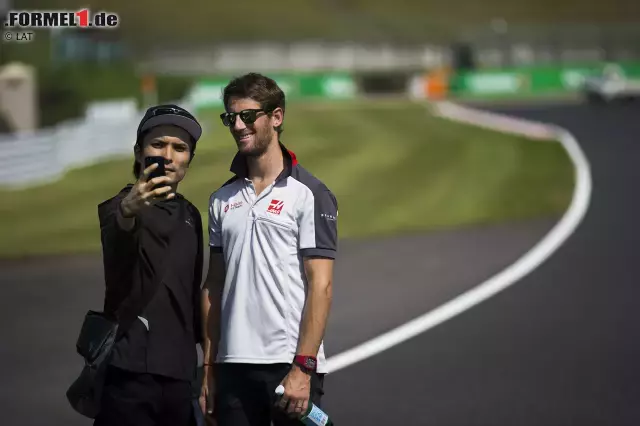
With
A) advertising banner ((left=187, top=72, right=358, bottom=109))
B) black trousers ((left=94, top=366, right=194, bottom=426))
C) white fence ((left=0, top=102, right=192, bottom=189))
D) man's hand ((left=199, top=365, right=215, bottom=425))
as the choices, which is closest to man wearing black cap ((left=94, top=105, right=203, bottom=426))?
black trousers ((left=94, top=366, right=194, bottom=426))

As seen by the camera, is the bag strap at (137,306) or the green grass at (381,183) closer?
the bag strap at (137,306)

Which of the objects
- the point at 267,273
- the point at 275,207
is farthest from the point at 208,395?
the point at 275,207

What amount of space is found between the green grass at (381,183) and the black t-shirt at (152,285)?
13.1 metres

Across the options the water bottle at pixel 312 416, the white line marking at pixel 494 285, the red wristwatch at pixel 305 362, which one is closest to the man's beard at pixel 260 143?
the red wristwatch at pixel 305 362

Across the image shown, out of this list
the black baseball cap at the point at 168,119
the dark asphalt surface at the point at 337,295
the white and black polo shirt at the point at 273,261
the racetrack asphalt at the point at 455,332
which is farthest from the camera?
the dark asphalt surface at the point at 337,295

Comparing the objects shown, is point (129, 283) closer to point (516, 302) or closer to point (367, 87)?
point (516, 302)

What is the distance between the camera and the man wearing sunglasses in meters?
5.00

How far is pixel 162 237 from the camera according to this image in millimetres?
4914

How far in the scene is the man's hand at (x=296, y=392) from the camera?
4.91 meters

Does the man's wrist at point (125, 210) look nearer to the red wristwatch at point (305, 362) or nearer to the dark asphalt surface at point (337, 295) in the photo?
the red wristwatch at point (305, 362)

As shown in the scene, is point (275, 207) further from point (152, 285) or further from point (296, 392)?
point (296, 392)

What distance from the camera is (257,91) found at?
5.02 metres

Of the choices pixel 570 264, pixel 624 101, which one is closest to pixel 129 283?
pixel 570 264

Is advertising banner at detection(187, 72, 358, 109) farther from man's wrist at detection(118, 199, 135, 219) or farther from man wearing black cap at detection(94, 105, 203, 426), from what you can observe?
man's wrist at detection(118, 199, 135, 219)
